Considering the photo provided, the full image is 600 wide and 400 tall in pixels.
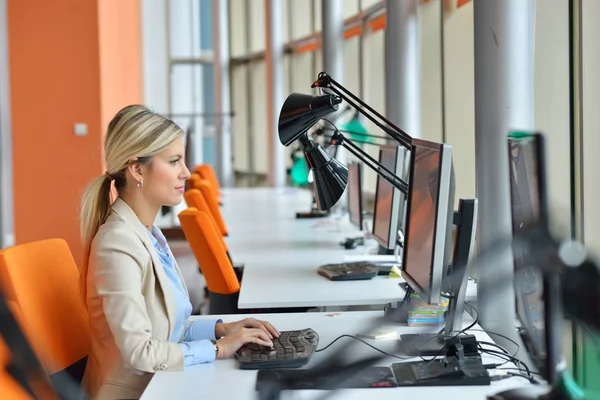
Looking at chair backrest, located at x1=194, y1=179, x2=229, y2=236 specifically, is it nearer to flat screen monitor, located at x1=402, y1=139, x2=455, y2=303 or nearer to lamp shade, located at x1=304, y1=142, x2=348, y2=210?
lamp shade, located at x1=304, y1=142, x2=348, y2=210

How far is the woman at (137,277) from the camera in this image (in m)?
1.87

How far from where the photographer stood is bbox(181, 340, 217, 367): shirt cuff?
193cm

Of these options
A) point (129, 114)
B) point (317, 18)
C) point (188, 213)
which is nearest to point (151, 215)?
point (129, 114)

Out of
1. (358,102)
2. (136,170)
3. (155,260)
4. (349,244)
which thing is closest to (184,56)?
(349,244)

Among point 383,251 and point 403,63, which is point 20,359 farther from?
point 403,63

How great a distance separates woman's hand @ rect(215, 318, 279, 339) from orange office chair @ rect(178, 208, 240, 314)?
101 centimetres

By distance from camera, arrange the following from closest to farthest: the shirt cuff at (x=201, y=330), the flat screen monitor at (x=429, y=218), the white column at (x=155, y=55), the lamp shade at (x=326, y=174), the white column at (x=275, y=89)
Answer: the flat screen monitor at (x=429, y=218), the shirt cuff at (x=201, y=330), the lamp shade at (x=326, y=174), the white column at (x=155, y=55), the white column at (x=275, y=89)

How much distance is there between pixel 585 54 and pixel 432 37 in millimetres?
3251

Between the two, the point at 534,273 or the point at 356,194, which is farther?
the point at 356,194

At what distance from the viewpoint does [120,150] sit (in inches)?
81.4

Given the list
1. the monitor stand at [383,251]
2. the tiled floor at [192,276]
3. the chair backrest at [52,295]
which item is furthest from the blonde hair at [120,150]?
the tiled floor at [192,276]

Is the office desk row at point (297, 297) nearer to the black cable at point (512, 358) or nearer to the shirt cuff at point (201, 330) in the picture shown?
the black cable at point (512, 358)

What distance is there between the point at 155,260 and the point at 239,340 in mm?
279

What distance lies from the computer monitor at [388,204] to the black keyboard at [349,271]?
0.35 ft
